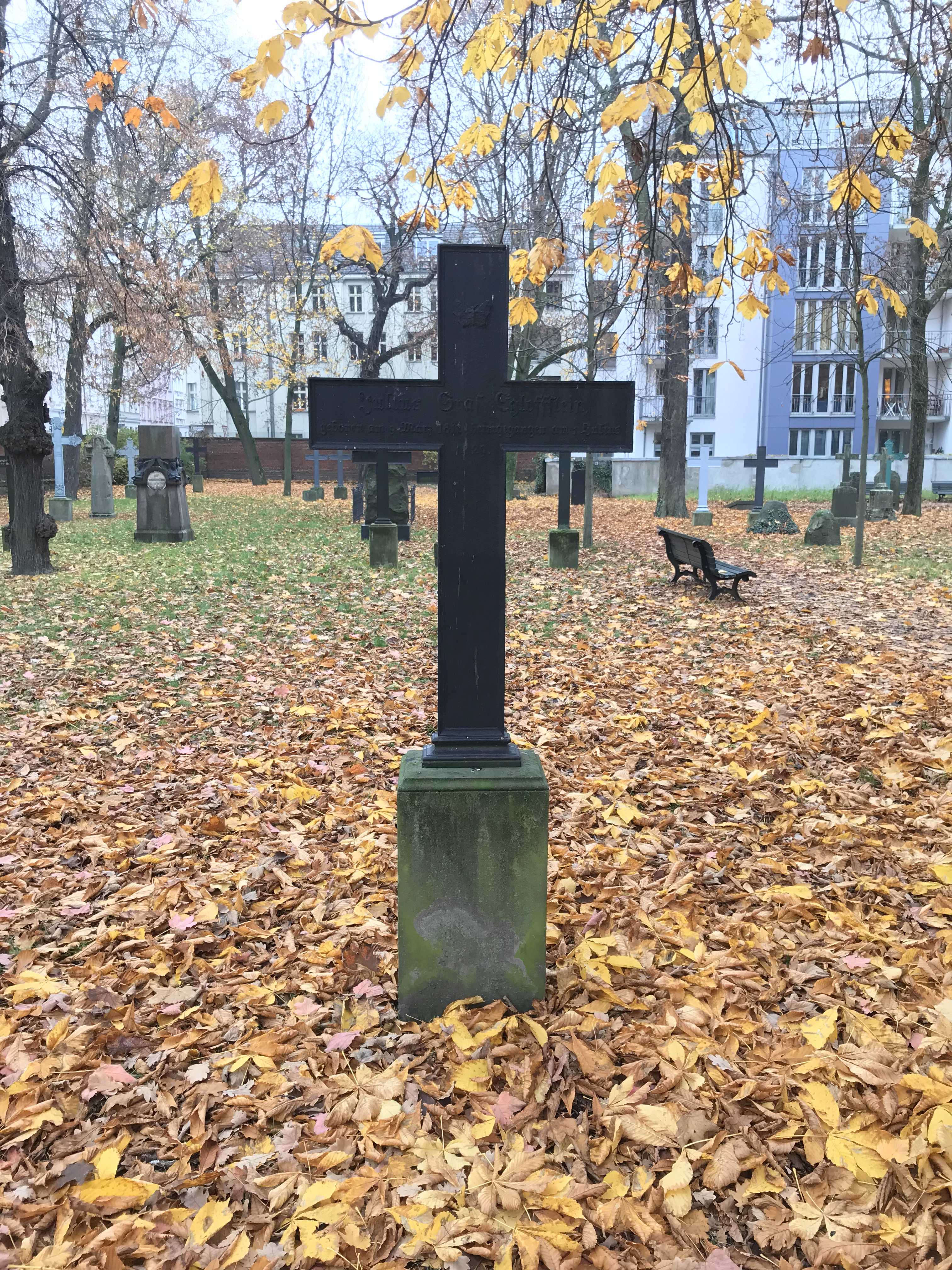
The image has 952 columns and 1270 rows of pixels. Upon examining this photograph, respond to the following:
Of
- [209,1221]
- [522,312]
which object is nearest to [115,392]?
[522,312]

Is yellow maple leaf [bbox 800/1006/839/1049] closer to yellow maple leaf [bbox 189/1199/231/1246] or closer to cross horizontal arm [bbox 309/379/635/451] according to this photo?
yellow maple leaf [bbox 189/1199/231/1246]

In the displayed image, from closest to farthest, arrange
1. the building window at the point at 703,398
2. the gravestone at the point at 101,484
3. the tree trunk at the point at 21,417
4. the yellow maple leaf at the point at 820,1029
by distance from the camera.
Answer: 1. the yellow maple leaf at the point at 820,1029
2. the tree trunk at the point at 21,417
3. the gravestone at the point at 101,484
4. the building window at the point at 703,398

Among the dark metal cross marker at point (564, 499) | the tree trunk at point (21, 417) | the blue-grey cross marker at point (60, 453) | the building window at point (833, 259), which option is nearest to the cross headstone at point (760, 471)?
the building window at point (833, 259)

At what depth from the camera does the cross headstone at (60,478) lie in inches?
792

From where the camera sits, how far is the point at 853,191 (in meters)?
4.25

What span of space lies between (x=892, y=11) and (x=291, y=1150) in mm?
18368

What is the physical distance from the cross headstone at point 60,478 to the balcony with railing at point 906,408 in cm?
3210

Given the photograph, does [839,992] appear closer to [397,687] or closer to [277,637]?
[397,687]

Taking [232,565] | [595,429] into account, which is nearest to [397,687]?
[595,429]

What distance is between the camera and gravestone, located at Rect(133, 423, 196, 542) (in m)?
16.8

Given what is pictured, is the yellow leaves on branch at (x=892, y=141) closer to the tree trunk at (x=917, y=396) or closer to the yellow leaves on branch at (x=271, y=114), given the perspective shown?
the yellow leaves on branch at (x=271, y=114)

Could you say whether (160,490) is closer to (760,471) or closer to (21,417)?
(21,417)

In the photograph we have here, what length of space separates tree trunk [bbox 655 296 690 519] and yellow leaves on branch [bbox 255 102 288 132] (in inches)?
658

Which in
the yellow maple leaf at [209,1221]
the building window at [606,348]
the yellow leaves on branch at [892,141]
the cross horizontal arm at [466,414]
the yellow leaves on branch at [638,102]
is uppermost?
the building window at [606,348]
